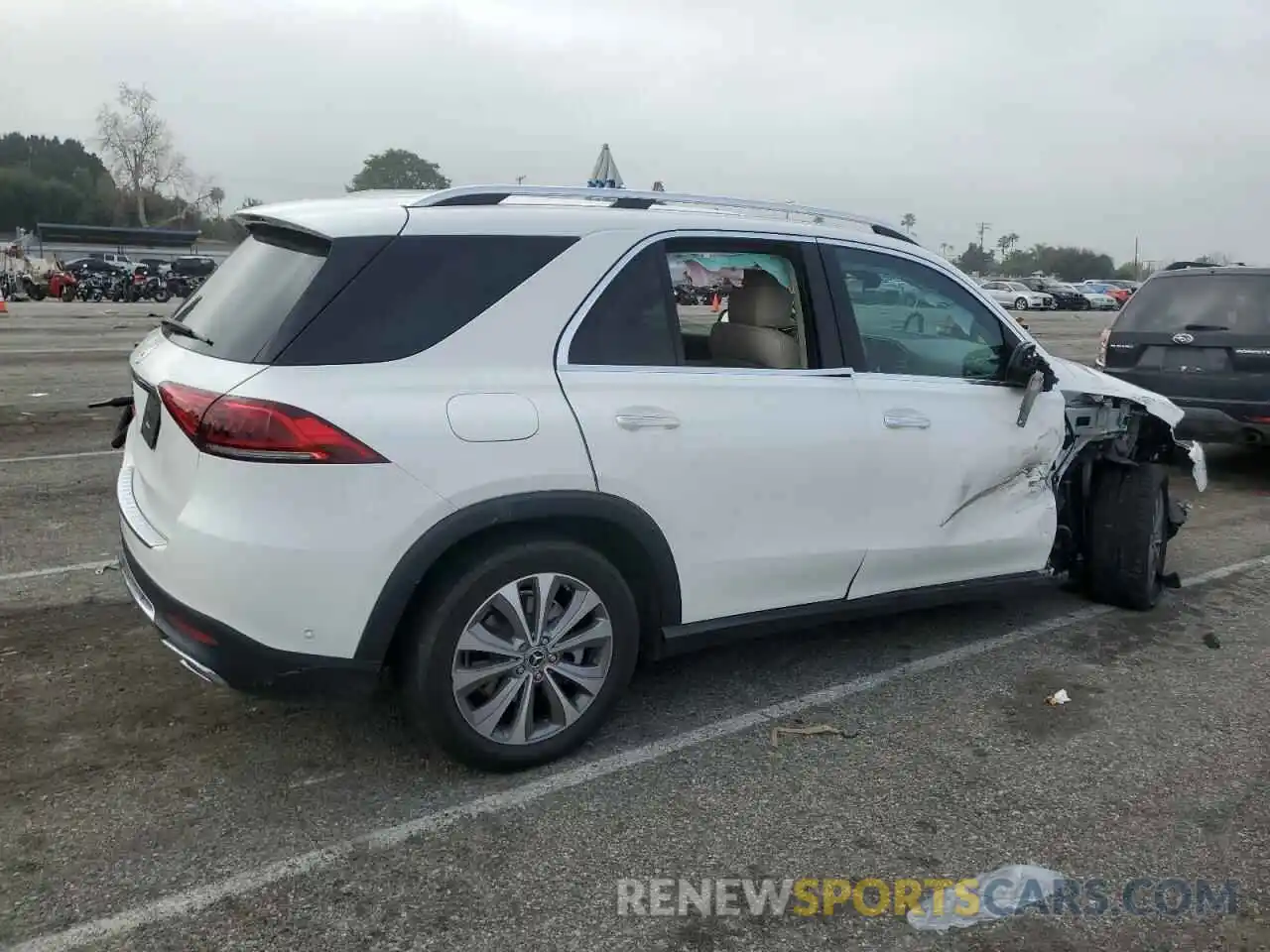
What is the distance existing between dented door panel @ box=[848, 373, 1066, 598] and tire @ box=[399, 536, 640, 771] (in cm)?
113

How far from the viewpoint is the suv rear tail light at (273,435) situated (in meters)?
2.88

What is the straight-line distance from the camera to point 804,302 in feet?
13.2

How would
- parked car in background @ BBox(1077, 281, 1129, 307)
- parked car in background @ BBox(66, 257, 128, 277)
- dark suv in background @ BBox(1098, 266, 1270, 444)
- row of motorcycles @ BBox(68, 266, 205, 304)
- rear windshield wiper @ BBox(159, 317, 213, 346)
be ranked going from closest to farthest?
rear windshield wiper @ BBox(159, 317, 213, 346) → dark suv in background @ BBox(1098, 266, 1270, 444) → row of motorcycles @ BBox(68, 266, 205, 304) → parked car in background @ BBox(66, 257, 128, 277) → parked car in background @ BBox(1077, 281, 1129, 307)

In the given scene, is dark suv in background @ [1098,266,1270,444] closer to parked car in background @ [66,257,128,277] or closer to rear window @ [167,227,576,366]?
rear window @ [167,227,576,366]

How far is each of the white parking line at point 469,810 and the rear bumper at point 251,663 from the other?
43 centimetres

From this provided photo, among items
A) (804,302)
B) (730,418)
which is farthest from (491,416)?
(804,302)

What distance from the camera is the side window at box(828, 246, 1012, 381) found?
4.13 m

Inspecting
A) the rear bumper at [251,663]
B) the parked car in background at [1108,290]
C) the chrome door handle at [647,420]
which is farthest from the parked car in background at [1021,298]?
the rear bumper at [251,663]

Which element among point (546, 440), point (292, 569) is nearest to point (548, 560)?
point (546, 440)

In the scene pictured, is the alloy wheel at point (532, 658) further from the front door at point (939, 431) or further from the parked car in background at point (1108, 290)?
the parked car in background at point (1108, 290)

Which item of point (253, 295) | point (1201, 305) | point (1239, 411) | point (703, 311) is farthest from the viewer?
point (1201, 305)

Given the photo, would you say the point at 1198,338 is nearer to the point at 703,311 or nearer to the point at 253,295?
the point at 703,311

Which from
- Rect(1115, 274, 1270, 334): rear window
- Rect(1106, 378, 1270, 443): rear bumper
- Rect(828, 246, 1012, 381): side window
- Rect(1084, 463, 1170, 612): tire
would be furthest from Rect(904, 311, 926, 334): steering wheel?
Rect(1115, 274, 1270, 334): rear window

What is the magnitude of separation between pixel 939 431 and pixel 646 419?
140 centimetres
